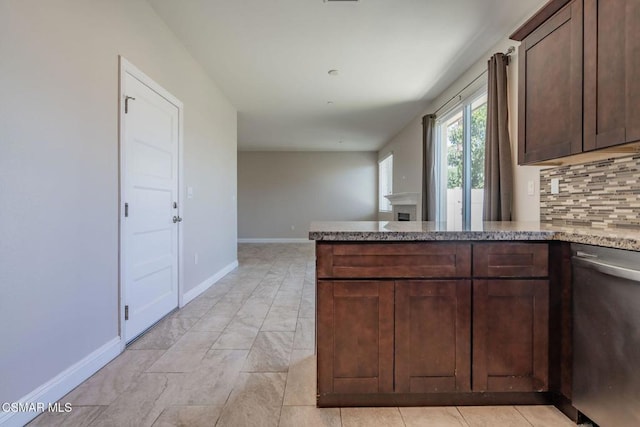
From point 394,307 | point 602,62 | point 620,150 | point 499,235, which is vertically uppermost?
point 602,62

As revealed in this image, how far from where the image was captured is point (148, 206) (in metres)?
2.60

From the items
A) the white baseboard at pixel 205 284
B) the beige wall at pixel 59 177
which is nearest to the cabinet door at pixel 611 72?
the beige wall at pixel 59 177

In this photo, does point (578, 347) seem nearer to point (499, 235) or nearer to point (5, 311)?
point (499, 235)

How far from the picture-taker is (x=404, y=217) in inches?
256

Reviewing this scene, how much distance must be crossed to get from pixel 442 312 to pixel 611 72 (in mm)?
1383

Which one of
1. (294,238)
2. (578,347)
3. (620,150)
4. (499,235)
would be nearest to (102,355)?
(499,235)

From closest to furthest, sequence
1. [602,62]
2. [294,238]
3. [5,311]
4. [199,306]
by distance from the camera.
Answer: [5,311] → [602,62] → [199,306] → [294,238]

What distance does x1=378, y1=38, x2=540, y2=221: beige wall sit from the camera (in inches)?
104

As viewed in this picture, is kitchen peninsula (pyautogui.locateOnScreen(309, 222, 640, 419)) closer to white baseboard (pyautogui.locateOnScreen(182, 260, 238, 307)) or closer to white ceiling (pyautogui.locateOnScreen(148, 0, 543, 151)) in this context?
white ceiling (pyautogui.locateOnScreen(148, 0, 543, 151))

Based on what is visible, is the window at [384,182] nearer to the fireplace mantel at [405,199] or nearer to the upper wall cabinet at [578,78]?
the fireplace mantel at [405,199]

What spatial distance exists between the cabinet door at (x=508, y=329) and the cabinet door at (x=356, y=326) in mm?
449

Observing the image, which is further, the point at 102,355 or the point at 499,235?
the point at 102,355

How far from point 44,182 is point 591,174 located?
3.16 metres

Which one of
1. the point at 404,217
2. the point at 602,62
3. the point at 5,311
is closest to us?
the point at 5,311
